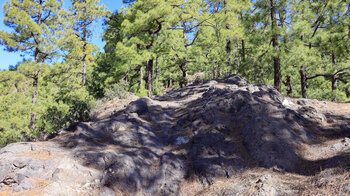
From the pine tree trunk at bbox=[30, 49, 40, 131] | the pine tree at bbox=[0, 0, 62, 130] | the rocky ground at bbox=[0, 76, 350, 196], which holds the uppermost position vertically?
the pine tree at bbox=[0, 0, 62, 130]

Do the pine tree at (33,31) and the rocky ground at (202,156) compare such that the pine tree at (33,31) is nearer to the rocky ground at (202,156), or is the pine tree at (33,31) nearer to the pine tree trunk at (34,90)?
the pine tree trunk at (34,90)

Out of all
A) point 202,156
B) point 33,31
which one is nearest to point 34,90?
point 33,31

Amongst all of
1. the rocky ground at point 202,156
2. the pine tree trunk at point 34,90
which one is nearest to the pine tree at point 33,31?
the pine tree trunk at point 34,90

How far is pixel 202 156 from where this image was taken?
20.4 feet

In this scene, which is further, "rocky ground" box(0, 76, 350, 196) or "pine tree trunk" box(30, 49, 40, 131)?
"pine tree trunk" box(30, 49, 40, 131)

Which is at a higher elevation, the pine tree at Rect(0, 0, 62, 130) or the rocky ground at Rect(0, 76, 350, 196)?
the pine tree at Rect(0, 0, 62, 130)

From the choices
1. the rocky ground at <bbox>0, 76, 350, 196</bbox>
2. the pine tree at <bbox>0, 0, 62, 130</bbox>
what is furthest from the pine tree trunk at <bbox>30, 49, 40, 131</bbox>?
the rocky ground at <bbox>0, 76, 350, 196</bbox>

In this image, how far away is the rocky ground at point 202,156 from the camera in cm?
480

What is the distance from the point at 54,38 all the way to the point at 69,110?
7.21 meters

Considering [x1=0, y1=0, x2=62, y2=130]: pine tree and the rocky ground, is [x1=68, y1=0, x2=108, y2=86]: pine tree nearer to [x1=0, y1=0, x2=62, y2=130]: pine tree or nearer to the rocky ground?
[x1=0, y1=0, x2=62, y2=130]: pine tree

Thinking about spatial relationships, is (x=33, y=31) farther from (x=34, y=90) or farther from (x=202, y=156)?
(x=202, y=156)

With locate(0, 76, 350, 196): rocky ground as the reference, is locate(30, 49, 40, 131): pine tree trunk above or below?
above

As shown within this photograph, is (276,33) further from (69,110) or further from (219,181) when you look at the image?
(69,110)

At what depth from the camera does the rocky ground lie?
4801 mm
